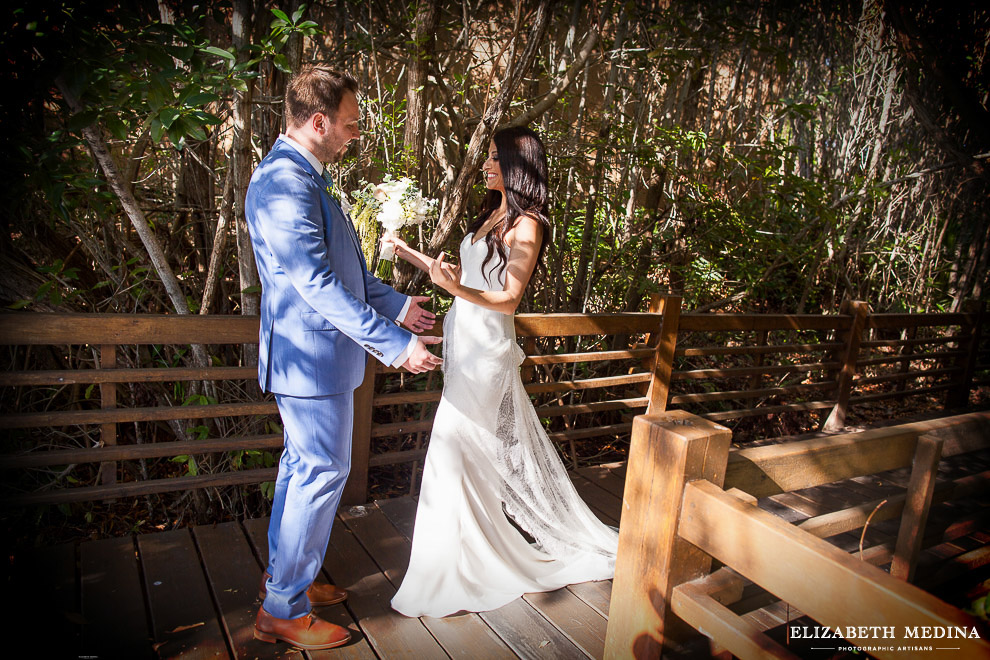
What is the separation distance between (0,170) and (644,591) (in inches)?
116

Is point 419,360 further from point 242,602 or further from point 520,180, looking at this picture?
point 242,602

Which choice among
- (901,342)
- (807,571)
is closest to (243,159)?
(807,571)

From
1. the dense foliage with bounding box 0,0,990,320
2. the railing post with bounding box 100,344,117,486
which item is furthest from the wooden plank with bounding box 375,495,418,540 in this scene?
the dense foliage with bounding box 0,0,990,320

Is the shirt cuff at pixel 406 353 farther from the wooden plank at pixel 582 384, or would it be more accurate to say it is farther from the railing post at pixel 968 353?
the railing post at pixel 968 353

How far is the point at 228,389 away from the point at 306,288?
2.25m

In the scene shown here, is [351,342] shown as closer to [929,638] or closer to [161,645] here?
[161,645]

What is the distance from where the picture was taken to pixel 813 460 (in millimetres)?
1639

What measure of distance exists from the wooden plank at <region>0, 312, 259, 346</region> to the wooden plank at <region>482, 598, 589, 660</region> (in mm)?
1598

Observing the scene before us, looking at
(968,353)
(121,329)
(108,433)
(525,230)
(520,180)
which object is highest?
(520,180)

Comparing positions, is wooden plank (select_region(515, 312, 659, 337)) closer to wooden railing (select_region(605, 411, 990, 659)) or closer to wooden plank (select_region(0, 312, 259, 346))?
wooden plank (select_region(0, 312, 259, 346))

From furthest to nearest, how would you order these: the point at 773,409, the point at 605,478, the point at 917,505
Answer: the point at 773,409 → the point at 605,478 → the point at 917,505

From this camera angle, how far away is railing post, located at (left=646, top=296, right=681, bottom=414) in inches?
155

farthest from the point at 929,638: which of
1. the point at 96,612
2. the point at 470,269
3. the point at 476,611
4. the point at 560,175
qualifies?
the point at 560,175

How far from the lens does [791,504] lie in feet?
12.0
